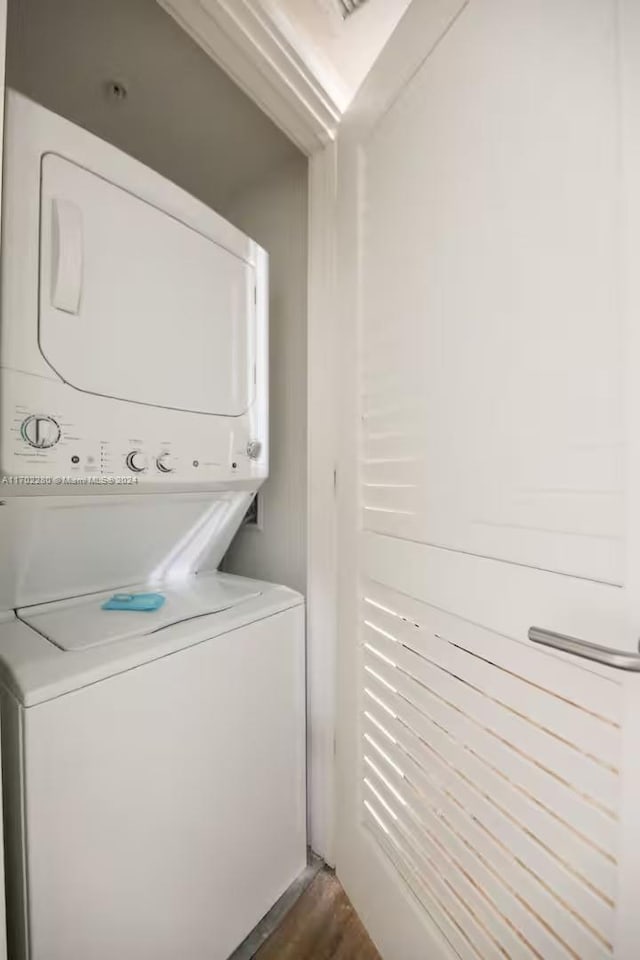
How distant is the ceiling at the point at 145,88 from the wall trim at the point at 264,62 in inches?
7.8

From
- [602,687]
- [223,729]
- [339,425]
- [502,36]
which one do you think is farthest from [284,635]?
[502,36]

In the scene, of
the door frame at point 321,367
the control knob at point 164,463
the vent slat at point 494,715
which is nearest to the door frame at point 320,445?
the door frame at point 321,367

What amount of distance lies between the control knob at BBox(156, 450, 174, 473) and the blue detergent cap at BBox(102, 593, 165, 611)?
40 cm

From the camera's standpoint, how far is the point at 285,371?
1.78 metres

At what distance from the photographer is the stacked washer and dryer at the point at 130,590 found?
88 centimetres

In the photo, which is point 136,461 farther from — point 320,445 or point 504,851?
point 504,851

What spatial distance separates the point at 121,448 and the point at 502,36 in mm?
1221

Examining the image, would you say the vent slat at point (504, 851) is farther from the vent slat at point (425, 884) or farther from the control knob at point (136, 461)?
the control knob at point (136, 461)

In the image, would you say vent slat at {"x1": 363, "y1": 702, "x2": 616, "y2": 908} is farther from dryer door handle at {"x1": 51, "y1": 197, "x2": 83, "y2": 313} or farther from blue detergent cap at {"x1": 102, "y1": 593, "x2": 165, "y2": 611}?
dryer door handle at {"x1": 51, "y1": 197, "x2": 83, "y2": 313}

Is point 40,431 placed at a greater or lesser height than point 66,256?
lesser

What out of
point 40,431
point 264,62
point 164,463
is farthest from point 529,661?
point 264,62

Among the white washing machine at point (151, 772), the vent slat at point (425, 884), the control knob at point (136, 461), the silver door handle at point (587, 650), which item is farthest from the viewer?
the control knob at point (136, 461)

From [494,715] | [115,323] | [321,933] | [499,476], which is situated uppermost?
[115,323]

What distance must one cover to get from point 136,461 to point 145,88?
1.37m
